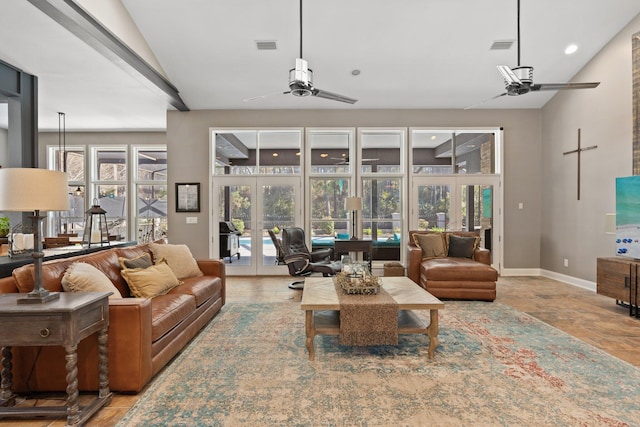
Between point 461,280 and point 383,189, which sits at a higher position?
point 383,189

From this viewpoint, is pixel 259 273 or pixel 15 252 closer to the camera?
pixel 15 252

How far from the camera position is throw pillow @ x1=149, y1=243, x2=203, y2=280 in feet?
13.0

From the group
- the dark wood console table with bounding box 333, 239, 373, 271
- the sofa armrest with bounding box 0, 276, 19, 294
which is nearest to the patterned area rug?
the sofa armrest with bounding box 0, 276, 19, 294

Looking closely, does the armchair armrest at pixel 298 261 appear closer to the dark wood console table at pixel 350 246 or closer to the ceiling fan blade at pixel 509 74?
the dark wood console table at pixel 350 246

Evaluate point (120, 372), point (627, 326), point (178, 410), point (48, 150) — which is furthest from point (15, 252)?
point (48, 150)

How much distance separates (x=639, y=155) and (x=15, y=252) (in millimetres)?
7246

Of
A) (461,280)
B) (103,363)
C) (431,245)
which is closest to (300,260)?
(431,245)

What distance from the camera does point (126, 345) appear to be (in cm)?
233

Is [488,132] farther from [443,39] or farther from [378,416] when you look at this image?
[378,416]

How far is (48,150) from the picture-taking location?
8727mm

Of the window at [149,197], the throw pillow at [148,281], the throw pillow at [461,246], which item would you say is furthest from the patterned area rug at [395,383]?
the window at [149,197]

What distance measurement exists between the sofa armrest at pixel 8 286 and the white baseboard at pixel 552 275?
23.0 ft

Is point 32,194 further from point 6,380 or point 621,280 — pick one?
point 621,280

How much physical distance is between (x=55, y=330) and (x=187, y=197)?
499 centimetres
